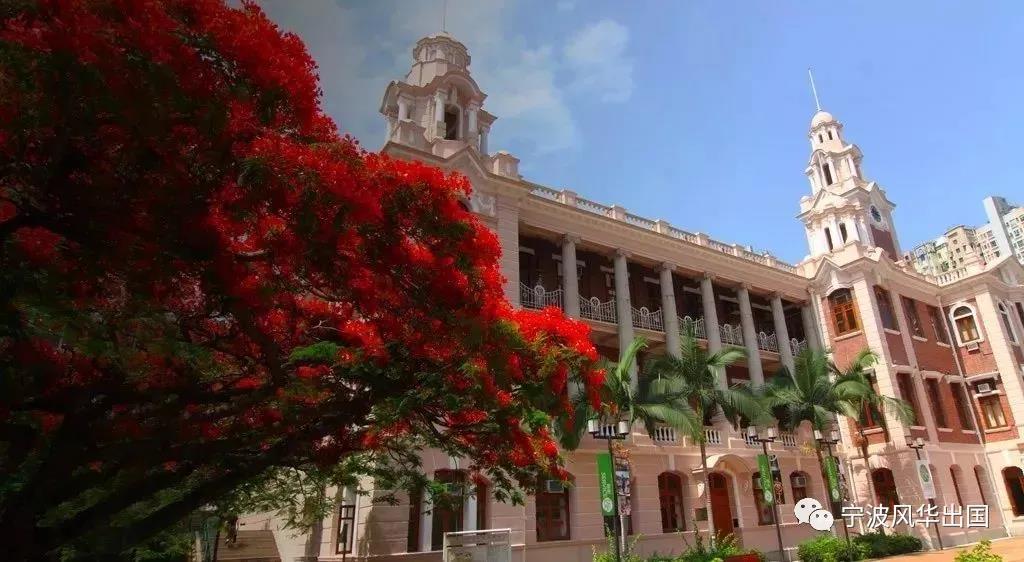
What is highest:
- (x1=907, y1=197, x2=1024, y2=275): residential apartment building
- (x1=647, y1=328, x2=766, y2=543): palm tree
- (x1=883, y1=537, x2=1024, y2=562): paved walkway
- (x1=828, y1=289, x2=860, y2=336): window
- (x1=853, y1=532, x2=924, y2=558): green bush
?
(x1=907, y1=197, x2=1024, y2=275): residential apartment building

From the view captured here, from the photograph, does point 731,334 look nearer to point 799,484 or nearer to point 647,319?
point 647,319

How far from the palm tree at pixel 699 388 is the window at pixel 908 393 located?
10.6 m

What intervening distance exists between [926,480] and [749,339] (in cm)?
768

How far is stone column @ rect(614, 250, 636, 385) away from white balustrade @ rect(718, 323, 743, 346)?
15.7ft

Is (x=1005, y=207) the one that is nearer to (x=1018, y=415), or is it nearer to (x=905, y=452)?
(x=1018, y=415)

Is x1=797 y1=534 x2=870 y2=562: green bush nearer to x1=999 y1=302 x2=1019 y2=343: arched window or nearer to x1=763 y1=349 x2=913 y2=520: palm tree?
x1=763 y1=349 x2=913 y2=520: palm tree

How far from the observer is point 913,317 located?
27.5 m

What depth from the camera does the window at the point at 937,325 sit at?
93.0ft

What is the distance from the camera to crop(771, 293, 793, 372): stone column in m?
24.0

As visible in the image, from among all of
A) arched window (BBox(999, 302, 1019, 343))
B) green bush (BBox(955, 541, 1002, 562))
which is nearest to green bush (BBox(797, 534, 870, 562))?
green bush (BBox(955, 541, 1002, 562))

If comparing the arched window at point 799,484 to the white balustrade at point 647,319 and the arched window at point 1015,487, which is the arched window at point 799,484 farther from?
the arched window at point 1015,487

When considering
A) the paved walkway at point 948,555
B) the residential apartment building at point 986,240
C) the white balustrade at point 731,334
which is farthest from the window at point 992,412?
the residential apartment building at point 986,240

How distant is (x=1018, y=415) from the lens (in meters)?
26.0

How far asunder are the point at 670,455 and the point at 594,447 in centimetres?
298
